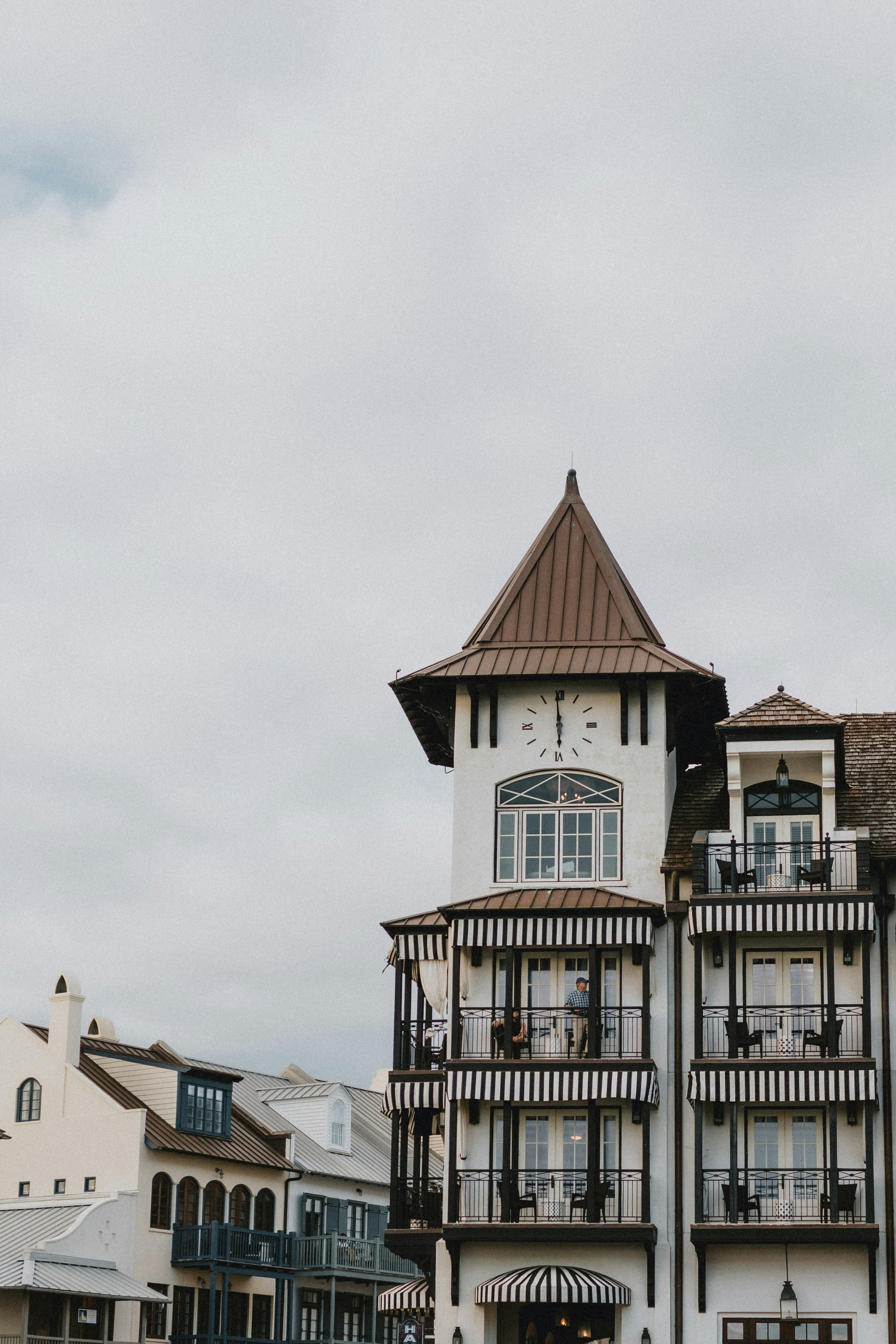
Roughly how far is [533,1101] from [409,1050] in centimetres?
389

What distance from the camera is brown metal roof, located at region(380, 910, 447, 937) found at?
42.2 metres

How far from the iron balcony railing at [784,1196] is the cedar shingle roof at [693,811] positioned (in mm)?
6505

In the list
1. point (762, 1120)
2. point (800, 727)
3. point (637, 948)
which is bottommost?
point (762, 1120)

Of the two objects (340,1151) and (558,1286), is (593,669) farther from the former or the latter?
(340,1151)

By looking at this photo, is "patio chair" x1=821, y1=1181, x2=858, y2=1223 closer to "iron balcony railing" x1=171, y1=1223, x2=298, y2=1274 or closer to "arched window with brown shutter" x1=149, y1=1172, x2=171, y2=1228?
"iron balcony railing" x1=171, y1=1223, x2=298, y2=1274

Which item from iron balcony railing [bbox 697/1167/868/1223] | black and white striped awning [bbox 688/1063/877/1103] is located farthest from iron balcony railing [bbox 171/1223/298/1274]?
black and white striped awning [bbox 688/1063/877/1103]

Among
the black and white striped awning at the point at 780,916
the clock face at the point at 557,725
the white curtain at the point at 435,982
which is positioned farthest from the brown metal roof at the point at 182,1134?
the black and white striped awning at the point at 780,916

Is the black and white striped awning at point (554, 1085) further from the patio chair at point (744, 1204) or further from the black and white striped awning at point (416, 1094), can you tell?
the patio chair at point (744, 1204)

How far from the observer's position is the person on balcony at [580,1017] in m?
40.0

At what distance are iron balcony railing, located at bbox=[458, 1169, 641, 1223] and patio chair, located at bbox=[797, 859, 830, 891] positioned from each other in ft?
22.8

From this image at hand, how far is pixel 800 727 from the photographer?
4075 centimetres

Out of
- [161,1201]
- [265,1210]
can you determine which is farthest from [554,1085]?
[265,1210]

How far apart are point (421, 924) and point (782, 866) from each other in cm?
800

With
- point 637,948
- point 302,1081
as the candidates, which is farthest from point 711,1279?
point 302,1081
